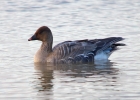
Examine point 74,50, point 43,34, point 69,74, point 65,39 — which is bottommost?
point 69,74

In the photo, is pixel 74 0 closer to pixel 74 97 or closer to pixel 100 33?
pixel 100 33

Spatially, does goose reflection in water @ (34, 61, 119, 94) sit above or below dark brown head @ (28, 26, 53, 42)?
below

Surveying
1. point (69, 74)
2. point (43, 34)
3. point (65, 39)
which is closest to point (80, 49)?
Result: point (43, 34)

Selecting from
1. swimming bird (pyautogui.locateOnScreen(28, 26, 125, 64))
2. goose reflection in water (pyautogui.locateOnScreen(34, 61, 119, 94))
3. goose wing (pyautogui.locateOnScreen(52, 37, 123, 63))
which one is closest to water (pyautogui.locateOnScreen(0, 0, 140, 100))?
goose reflection in water (pyautogui.locateOnScreen(34, 61, 119, 94))

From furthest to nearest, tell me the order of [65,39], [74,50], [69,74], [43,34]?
[65,39] → [43,34] → [74,50] → [69,74]

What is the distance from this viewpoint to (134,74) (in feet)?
50.0

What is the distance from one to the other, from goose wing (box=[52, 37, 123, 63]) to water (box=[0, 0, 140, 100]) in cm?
44

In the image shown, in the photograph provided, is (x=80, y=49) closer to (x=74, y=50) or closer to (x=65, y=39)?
(x=74, y=50)

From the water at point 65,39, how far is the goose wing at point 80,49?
0.44 meters

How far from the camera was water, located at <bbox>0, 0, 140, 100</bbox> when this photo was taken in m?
13.7

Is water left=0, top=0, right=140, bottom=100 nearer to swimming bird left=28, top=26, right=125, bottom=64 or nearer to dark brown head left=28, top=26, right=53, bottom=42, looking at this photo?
swimming bird left=28, top=26, right=125, bottom=64

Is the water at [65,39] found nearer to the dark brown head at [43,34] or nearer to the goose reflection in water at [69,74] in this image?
the goose reflection in water at [69,74]

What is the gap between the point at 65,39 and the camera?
19547 millimetres

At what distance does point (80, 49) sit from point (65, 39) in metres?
1.76
